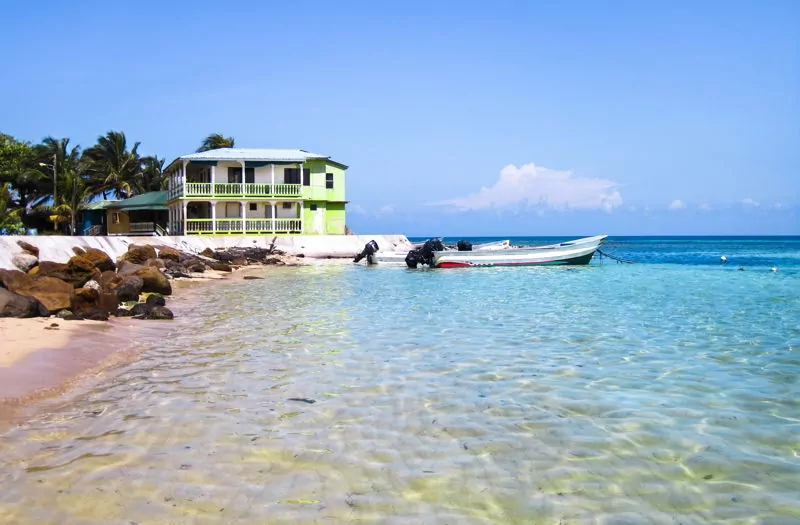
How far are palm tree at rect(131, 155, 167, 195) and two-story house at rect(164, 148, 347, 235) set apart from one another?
13491 mm

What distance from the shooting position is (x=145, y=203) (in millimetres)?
44281

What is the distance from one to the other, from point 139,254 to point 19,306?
514 inches

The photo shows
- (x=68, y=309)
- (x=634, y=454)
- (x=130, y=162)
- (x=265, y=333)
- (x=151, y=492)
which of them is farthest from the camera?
(x=130, y=162)

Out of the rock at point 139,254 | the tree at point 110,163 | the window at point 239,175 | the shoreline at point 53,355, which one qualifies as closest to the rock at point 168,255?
the rock at point 139,254

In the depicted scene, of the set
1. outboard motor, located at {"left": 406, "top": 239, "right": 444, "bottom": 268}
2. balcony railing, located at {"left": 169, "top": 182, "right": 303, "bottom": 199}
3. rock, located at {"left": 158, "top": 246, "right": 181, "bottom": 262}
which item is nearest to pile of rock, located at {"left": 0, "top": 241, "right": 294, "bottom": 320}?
rock, located at {"left": 158, "top": 246, "right": 181, "bottom": 262}

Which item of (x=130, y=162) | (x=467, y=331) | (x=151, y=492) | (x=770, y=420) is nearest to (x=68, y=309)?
(x=467, y=331)

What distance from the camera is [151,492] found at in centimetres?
406

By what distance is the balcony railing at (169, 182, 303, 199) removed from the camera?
37844mm

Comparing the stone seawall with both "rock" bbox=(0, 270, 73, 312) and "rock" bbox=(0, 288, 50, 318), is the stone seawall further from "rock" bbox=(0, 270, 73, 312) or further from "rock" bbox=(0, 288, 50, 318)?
"rock" bbox=(0, 288, 50, 318)

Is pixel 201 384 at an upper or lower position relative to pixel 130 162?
lower

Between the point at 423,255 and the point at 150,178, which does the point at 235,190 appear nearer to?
the point at 423,255

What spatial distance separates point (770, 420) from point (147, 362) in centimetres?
701

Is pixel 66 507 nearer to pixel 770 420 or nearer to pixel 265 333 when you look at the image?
pixel 770 420

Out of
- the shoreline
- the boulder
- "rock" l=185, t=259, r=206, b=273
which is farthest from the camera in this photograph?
"rock" l=185, t=259, r=206, b=273
